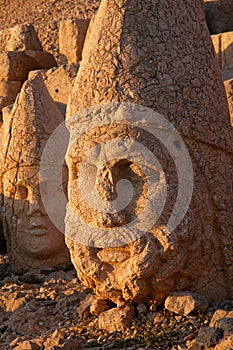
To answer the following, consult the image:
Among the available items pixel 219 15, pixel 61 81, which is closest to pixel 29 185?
pixel 61 81

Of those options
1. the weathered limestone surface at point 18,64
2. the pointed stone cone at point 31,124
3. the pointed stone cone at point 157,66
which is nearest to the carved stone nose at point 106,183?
the pointed stone cone at point 157,66

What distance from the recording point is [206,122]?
18.1 feet

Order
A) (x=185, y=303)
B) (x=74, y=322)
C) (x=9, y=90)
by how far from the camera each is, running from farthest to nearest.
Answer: (x=9, y=90) → (x=74, y=322) → (x=185, y=303)

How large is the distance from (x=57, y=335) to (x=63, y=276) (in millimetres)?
2097

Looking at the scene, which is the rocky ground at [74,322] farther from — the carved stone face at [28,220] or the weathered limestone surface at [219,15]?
the weathered limestone surface at [219,15]

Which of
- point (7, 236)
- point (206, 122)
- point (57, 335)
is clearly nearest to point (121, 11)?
point (206, 122)

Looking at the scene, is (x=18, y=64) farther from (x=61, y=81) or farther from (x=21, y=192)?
(x=21, y=192)

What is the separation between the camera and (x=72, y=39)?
42.6ft

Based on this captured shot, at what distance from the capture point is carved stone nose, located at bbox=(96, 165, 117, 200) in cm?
540

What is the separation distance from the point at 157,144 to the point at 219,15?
6.65 meters

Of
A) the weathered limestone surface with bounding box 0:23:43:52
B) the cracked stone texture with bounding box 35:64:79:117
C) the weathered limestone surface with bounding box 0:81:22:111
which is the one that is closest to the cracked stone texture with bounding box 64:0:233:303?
the cracked stone texture with bounding box 35:64:79:117

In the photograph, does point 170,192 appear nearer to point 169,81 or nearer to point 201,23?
point 169,81

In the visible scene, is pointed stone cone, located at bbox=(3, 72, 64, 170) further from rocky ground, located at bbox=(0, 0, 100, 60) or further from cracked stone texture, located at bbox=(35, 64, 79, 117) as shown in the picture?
rocky ground, located at bbox=(0, 0, 100, 60)

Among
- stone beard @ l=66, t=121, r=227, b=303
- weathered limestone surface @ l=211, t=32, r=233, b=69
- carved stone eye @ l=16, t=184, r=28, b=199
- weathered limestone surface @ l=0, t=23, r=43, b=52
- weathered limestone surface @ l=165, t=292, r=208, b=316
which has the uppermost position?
weathered limestone surface @ l=0, t=23, r=43, b=52
